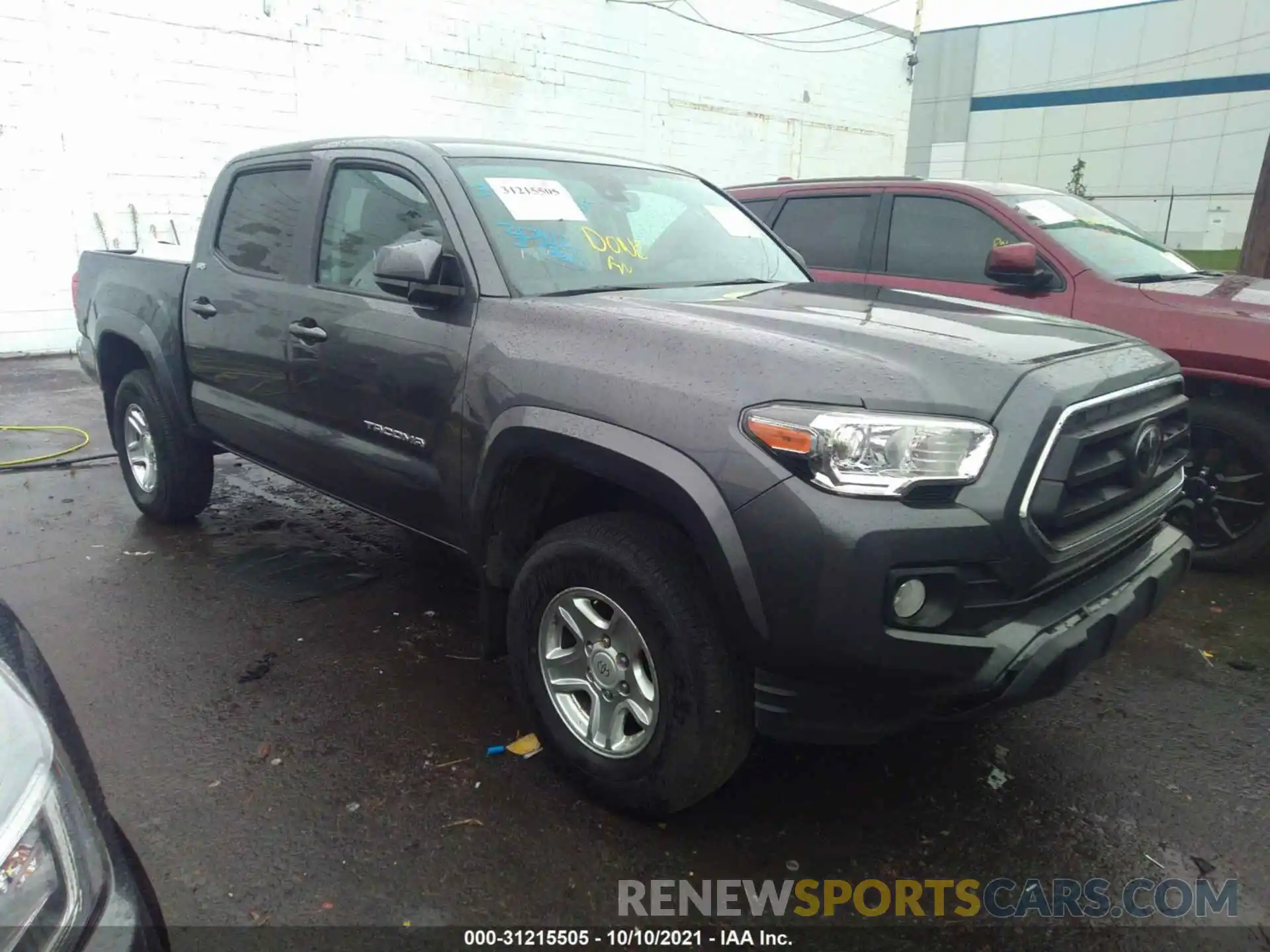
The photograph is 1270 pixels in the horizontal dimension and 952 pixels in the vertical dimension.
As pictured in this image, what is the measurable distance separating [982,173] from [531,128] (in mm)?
37028

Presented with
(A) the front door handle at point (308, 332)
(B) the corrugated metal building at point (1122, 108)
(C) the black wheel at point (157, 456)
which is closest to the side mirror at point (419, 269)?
(A) the front door handle at point (308, 332)

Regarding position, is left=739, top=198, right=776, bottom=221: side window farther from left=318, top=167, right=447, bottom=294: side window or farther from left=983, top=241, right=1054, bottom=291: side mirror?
left=318, top=167, right=447, bottom=294: side window

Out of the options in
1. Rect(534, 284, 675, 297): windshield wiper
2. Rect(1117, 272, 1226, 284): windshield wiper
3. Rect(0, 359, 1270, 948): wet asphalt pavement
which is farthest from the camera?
Rect(1117, 272, 1226, 284): windshield wiper

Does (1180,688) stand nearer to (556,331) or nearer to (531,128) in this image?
(556,331)

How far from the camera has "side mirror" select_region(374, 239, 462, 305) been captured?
285cm

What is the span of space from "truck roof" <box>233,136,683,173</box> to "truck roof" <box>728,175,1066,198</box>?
7.29 ft

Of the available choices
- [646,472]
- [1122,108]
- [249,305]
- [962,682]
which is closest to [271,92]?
Result: [249,305]

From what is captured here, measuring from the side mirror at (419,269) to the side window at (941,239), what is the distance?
3345mm

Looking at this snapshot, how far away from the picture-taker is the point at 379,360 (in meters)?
3.22

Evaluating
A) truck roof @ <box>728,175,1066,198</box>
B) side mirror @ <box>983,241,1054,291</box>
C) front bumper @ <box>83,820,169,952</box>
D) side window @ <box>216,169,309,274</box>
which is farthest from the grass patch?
front bumper @ <box>83,820,169,952</box>

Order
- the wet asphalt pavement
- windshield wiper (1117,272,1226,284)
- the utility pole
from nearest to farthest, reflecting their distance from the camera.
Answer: the wet asphalt pavement
windshield wiper (1117,272,1226,284)
the utility pole

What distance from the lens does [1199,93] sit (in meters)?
40.2

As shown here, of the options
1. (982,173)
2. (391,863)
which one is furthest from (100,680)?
(982,173)

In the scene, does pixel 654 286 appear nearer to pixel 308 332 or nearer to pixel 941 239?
pixel 308 332
